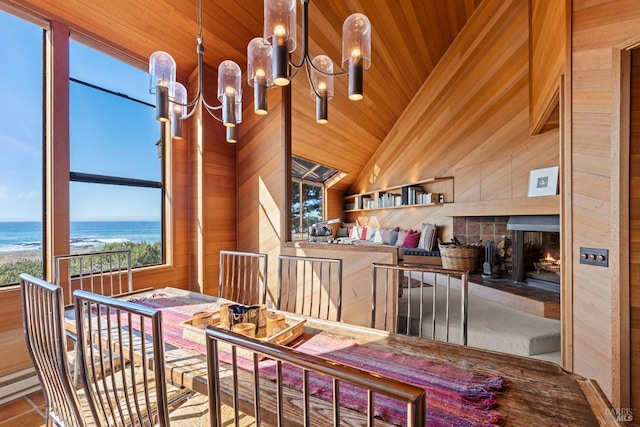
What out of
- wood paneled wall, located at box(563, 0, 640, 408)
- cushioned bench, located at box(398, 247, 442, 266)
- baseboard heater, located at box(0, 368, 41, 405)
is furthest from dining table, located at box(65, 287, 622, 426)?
cushioned bench, located at box(398, 247, 442, 266)

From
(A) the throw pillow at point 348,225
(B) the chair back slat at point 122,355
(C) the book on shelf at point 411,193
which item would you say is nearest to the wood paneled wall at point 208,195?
(B) the chair back slat at point 122,355

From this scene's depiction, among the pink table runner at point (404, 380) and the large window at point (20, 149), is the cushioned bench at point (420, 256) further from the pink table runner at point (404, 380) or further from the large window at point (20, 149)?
the large window at point (20, 149)

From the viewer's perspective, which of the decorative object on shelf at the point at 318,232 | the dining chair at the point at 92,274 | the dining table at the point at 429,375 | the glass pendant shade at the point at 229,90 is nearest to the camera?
the dining table at the point at 429,375

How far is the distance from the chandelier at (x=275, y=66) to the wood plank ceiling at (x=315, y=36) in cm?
133

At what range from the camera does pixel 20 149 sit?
2307mm

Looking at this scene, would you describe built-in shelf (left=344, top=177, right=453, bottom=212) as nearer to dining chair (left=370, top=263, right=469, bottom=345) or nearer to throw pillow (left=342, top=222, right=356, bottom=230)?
throw pillow (left=342, top=222, right=356, bottom=230)

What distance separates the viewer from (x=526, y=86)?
3.55 meters

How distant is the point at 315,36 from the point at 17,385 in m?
4.28

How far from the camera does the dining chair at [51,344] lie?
40.8 inches

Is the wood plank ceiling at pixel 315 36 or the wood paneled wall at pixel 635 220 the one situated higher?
the wood plank ceiling at pixel 315 36

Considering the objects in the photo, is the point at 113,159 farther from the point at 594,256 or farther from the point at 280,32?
the point at 594,256

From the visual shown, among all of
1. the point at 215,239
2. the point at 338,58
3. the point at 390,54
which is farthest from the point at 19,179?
the point at 390,54

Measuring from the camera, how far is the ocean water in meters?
2.29

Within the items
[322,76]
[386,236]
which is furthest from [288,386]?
[386,236]
